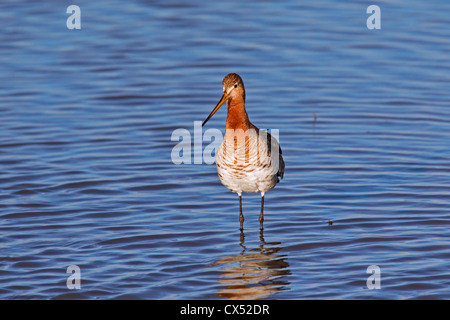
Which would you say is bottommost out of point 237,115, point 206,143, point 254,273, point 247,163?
point 254,273

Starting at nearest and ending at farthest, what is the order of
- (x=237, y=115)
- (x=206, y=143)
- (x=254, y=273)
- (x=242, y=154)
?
(x=254, y=273) < (x=242, y=154) < (x=237, y=115) < (x=206, y=143)

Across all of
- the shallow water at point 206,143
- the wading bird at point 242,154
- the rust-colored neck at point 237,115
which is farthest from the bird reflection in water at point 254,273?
the rust-colored neck at point 237,115

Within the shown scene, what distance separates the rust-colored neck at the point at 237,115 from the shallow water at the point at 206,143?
1.13m

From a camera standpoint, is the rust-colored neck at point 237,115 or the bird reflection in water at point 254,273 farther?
the rust-colored neck at point 237,115

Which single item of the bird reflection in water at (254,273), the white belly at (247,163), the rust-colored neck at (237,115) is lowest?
the bird reflection in water at (254,273)

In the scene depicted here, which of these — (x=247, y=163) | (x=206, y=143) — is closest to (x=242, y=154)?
(x=247, y=163)

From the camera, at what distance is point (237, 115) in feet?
30.2

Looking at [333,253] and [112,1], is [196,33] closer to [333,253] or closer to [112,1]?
[112,1]

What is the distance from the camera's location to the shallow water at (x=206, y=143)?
8086 millimetres

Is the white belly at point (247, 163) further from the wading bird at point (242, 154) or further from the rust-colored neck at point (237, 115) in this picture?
the rust-colored neck at point (237, 115)

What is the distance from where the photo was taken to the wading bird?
29.0 ft

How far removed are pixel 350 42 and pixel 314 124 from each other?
3.95 m

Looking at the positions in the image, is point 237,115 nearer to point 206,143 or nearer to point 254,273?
point 254,273

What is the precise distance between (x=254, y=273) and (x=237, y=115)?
6.56 ft
